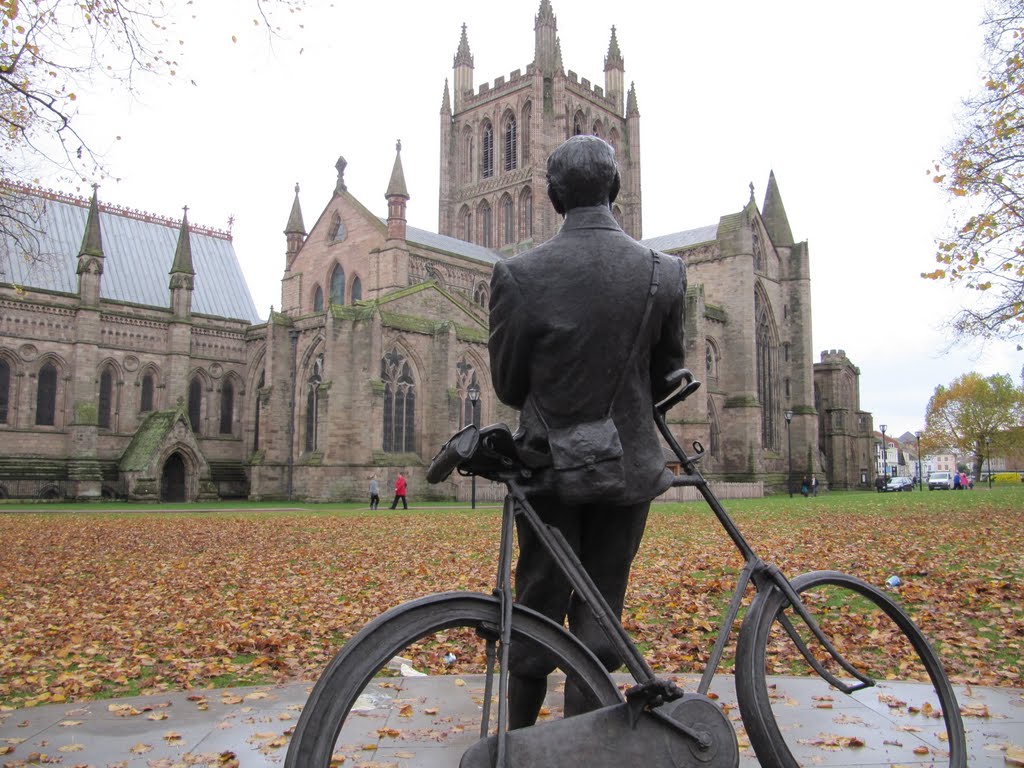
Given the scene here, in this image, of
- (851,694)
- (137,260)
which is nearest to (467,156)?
(137,260)

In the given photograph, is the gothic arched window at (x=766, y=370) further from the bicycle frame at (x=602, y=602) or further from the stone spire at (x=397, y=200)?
the bicycle frame at (x=602, y=602)

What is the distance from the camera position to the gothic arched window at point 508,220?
57.2 meters

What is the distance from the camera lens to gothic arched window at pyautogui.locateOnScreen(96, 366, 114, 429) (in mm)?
36906

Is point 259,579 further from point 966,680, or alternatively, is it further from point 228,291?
point 228,291

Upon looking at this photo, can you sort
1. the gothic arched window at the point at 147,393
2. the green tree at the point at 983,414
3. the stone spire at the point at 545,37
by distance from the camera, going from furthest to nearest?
the green tree at the point at 983,414 → the stone spire at the point at 545,37 → the gothic arched window at the point at 147,393

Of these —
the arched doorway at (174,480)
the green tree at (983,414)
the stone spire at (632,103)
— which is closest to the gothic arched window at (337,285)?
the arched doorway at (174,480)

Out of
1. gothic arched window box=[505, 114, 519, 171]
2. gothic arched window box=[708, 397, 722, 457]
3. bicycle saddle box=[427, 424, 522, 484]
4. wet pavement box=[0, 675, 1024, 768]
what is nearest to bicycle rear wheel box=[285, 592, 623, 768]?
bicycle saddle box=[427, 424, 522, 484]

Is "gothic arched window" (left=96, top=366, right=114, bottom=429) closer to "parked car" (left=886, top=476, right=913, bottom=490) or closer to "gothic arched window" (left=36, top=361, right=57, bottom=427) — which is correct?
"gothic arched window" (left=36, top=361, right=57, bottom=427)

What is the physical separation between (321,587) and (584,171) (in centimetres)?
800

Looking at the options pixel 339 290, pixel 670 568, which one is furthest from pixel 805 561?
pixel 339 290

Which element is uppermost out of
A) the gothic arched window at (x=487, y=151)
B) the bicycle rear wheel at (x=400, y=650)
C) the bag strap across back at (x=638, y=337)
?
the gothic arched window at (x=487, y=151)

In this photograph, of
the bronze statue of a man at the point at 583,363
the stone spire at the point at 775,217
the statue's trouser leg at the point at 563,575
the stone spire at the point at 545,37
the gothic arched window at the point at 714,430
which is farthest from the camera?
the stone spire at the point at 545,37

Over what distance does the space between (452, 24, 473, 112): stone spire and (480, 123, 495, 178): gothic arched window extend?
3672mm

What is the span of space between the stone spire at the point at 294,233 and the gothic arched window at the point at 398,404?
1702 centimetres
